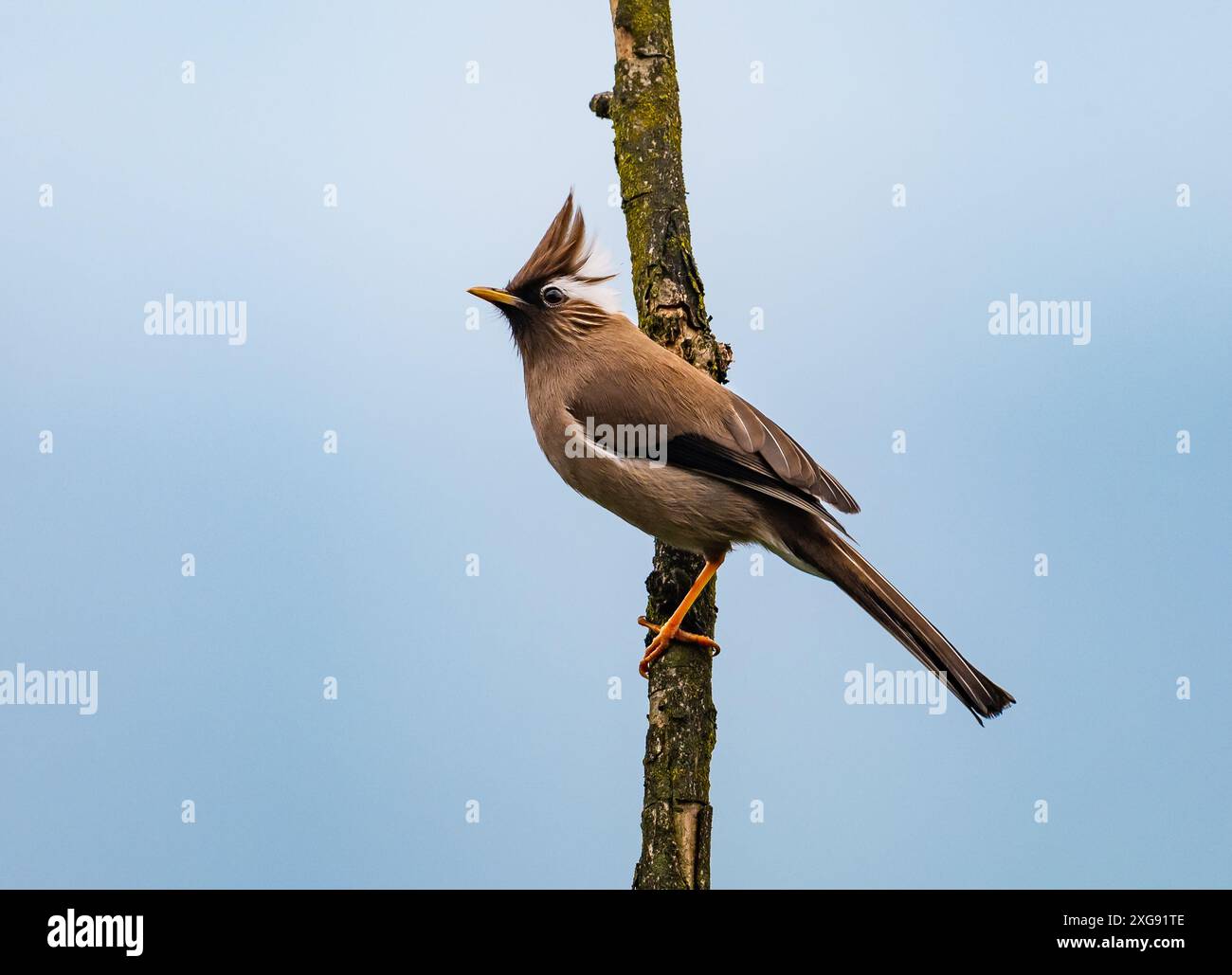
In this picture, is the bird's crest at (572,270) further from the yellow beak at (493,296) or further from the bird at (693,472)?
the bird at (693,472)

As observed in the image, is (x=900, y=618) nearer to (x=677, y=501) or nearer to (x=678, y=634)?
(x=678, y=634)

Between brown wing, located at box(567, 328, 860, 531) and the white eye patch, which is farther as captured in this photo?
the white eye patch

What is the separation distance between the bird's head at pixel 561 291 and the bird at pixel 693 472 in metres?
0.25

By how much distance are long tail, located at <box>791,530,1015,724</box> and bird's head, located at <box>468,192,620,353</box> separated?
1527 mm

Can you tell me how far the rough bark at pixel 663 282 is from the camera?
4953mm

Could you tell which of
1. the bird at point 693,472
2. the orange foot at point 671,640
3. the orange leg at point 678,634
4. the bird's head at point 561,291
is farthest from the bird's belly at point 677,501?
the bird's head at point 561,291

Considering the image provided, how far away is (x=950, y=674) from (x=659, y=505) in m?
1.42

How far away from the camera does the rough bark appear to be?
4.95 meters

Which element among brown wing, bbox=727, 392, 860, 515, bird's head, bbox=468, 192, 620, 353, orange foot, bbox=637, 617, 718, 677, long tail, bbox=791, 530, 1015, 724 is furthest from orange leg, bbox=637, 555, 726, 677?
bird's head, bbox=468, 192, 620, 353

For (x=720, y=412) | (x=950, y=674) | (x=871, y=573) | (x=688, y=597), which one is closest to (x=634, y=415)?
(x=720, y=412)

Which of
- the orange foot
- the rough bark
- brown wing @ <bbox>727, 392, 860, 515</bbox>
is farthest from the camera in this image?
brown wing @ <bbox>727, 392, 860, 515</bbox>

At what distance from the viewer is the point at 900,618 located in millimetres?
5180

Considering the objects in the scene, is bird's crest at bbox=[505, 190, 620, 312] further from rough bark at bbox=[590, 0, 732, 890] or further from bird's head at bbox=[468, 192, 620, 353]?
rough bark at bbox=[590, 0, 732, 890]
